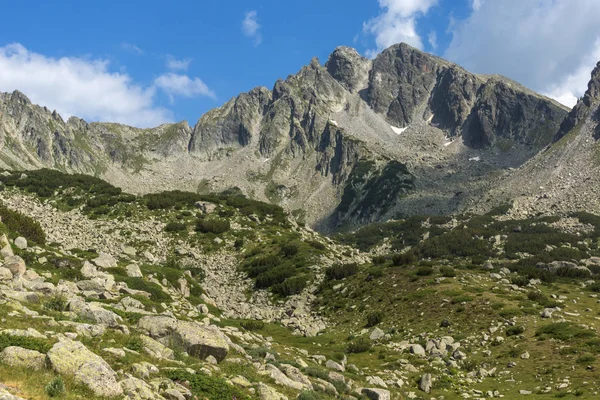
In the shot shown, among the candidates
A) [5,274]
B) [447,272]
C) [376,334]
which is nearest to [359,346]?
[376,334]

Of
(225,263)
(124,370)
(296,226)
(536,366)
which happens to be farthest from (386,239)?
(124,370)

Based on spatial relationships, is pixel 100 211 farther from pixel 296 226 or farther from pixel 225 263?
pixel 296 226

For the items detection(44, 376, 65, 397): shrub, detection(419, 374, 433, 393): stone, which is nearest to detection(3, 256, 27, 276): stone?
detection(44, 376, 65, 397): shrub

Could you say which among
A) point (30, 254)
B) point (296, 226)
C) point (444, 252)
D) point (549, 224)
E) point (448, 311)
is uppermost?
point (549, 224)

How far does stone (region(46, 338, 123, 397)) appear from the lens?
9922mm

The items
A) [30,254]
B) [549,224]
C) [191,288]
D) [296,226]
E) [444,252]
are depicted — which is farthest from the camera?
[549,224]

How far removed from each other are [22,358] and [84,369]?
1.44 metres

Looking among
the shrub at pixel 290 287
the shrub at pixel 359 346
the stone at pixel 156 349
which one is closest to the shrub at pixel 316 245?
the shrub at pixel 290 287

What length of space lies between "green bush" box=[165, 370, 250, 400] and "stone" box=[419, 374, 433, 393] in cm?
1476

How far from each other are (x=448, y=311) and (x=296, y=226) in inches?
1673

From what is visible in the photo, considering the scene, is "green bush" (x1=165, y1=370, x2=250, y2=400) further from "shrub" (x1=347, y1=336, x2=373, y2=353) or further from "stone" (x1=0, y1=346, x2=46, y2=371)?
"shrub" (x1=347, y1=336, x2=373, y2=353)

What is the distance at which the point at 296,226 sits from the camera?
7606 centimetres

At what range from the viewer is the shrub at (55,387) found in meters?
9.00

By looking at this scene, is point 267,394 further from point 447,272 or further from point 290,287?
point 290,287
